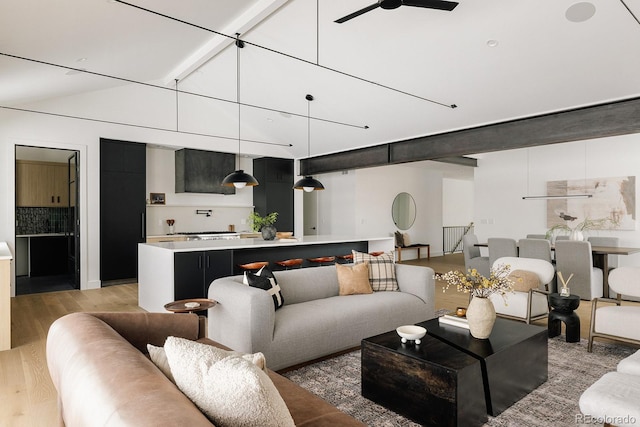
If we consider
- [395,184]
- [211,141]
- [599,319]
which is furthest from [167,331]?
[395,184]

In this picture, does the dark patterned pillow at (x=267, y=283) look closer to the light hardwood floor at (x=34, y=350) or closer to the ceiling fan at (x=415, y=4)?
the light hardwood floor at (x=34, y=350)

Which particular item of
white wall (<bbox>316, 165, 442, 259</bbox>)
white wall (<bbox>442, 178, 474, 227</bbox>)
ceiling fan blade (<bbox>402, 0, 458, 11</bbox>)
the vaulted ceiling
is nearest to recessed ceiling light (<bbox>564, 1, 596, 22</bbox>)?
the vaulted ceiling

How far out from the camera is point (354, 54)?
4.99 metres

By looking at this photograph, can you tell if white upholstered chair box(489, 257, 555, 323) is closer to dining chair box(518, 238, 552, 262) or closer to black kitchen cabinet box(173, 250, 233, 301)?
dining chair box(518, 238, 552, 262)

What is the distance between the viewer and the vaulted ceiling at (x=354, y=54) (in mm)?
3643

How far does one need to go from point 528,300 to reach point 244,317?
2842 mm

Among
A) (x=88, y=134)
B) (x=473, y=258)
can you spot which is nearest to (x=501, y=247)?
(x=473, y=258)

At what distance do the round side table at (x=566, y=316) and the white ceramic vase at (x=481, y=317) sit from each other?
1.51 meters

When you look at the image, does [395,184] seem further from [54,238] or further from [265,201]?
[54,238]

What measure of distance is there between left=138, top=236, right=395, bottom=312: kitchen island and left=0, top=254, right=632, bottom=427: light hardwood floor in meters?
0.60

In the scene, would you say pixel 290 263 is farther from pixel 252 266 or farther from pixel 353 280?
pixel 353 280

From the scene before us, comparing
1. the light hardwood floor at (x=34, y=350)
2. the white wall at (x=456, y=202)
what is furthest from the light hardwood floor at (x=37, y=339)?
the white wall at (x=456, y=202)

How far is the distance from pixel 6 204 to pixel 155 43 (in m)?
3.58

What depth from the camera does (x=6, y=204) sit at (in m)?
5.95
